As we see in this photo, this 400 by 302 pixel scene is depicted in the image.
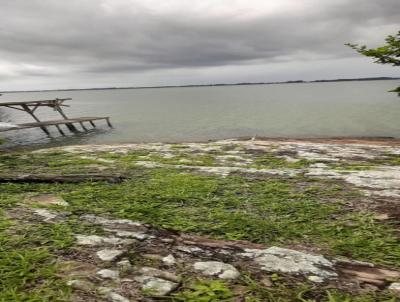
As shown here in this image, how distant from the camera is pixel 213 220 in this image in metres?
5.62

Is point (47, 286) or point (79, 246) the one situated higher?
point (47, 286)

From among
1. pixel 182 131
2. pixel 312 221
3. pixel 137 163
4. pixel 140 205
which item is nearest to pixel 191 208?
pixel 140 205

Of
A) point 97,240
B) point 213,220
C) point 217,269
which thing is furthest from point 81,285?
point 213,220

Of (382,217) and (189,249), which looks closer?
(189,249)

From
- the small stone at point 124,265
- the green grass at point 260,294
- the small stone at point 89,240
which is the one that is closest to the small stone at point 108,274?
the small stone at point 124,265

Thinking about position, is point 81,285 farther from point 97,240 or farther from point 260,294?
point 260,294

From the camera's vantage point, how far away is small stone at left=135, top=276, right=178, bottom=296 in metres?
3.46

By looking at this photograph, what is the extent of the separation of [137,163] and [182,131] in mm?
28435

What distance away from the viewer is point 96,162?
10906 millimetres

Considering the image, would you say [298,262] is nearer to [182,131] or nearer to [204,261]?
[204,261]

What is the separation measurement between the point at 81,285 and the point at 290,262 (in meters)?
2.19

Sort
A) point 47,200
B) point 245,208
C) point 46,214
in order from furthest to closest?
point 47,200 → point 245,208 → point 46,214

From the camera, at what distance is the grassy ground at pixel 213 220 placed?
353 cm

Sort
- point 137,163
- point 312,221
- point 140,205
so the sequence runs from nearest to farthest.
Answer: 1. point 312,221
2. point 140,205
3. point 137,163
